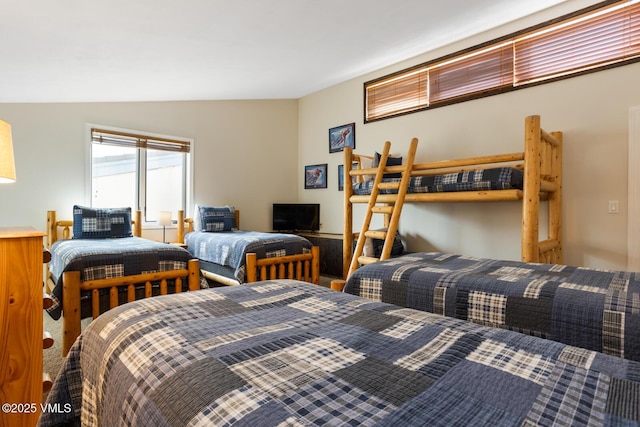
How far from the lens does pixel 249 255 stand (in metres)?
3.27

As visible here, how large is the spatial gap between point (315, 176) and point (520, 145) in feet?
9.20

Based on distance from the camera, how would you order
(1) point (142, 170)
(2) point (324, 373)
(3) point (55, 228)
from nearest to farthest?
(2) point (324, 373), (3) point (55, 228), (1) point (142, 170)

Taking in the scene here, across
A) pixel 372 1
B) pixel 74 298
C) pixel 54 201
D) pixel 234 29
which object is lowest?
pixel 74 298

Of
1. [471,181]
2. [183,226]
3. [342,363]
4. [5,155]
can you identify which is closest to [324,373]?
[342,363]

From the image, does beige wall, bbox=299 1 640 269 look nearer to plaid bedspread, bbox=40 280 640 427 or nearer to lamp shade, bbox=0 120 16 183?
plaid bedspread, bbox=40 280 640 427

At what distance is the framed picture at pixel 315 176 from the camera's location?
16.9 feet

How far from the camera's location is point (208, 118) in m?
4.95

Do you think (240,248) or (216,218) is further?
(216,218)

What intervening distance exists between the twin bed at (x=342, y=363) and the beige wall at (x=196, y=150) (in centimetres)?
354

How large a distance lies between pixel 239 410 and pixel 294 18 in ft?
9.82

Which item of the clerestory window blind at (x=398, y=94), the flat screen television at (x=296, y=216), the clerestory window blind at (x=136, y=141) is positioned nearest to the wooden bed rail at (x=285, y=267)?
the flat screen television at (x=296, y=216)

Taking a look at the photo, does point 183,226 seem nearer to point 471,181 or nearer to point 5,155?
point 5,155

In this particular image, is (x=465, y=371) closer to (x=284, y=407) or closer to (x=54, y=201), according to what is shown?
(x=284, y=407)

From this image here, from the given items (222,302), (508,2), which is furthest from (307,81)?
(222,302)
